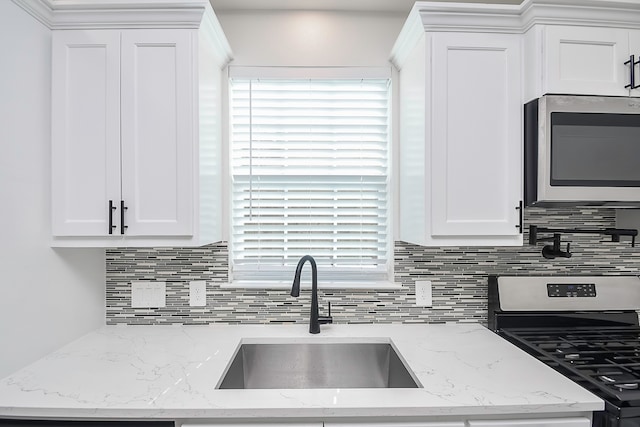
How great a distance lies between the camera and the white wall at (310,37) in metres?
1.93

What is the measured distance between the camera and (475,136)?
1.58 metres

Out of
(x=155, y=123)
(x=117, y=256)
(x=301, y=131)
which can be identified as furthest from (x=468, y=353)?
(x=117, y=256)

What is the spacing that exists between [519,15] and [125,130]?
1.63m

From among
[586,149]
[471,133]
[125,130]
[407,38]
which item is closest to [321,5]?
[407,38]

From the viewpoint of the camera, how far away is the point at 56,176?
155 cm

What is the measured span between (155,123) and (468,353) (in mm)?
1522

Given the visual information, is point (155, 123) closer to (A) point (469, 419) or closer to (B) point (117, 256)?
(B) point (117, 256)

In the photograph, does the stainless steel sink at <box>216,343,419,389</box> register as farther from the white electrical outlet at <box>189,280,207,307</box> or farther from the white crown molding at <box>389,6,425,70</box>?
the white crown molding at <box>389,6,425,70</box>

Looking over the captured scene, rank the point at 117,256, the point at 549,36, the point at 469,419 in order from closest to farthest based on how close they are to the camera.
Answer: the point at 469,419 → the point at 549,36 → the point at 117,256

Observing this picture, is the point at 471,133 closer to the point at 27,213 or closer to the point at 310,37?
the point at 310,37

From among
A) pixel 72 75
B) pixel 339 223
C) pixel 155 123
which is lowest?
pixel 339 223

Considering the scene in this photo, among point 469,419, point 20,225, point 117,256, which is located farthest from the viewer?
point 117,256

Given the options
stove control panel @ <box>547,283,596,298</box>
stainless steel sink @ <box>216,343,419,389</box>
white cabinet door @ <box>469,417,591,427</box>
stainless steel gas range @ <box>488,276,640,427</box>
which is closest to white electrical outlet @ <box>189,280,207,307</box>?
stainless steel sink @ <box>216,343,419,389</box>

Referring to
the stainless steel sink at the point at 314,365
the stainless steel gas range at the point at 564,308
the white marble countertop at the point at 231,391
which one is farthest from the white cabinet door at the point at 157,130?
the stainless steel gas range at the point at 564,308
